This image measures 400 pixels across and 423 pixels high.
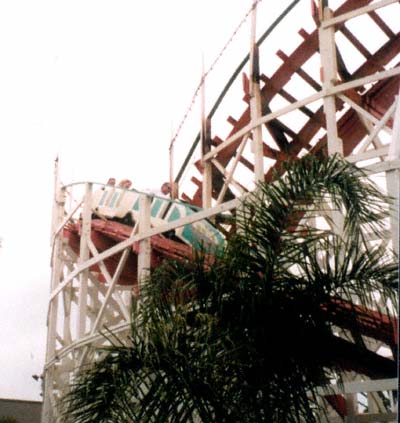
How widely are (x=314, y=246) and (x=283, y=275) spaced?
353 millimetres

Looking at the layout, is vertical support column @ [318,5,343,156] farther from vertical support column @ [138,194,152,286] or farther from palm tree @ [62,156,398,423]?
palm tree @ [62,156,398,423]

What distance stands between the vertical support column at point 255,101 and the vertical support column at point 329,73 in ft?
5.00

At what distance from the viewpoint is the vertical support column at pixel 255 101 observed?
1241 cm

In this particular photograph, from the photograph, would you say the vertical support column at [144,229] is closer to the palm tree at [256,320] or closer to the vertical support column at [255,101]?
the vertical support column at [255,101]

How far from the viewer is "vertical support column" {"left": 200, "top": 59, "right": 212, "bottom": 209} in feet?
48.2

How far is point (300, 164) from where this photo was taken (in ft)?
22.9

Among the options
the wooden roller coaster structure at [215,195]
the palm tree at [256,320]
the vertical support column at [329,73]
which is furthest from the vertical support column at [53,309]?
the palm tree at [256,320]

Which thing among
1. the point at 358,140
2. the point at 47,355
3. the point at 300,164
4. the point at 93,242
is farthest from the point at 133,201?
the point at 300,164

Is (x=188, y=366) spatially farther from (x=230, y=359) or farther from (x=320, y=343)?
(x=320, y=343)

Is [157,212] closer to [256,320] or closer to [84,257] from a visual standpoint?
[84,257]

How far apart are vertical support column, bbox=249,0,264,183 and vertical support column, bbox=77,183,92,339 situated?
3.17 metres

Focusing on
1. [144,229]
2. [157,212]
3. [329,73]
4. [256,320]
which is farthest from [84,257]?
[256,320]

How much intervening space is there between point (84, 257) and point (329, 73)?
16.7 ft

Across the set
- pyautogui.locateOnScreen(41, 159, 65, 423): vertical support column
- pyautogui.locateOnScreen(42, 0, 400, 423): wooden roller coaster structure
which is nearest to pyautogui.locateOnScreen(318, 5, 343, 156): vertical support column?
pyautogui.locateOnScreen(42, 0, 400, 423): wooden roller coaster structure
